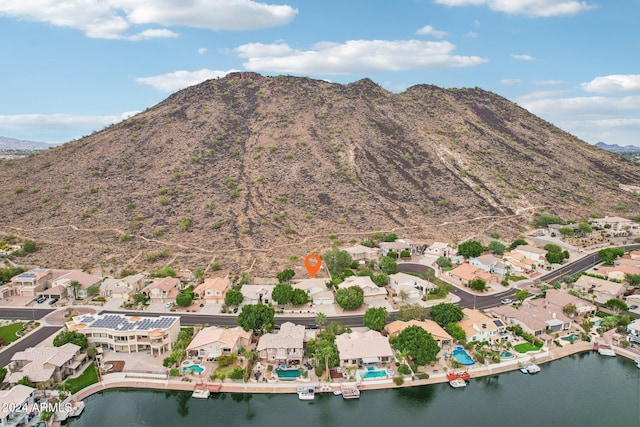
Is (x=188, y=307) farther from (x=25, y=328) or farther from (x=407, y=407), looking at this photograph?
(x=407, y=407)

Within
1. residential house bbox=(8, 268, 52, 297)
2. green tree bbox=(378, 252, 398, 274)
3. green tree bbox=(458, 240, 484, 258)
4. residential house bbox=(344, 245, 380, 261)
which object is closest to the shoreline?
green tree bbox=(378, 252, 398, 274)

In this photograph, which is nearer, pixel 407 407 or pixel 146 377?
pixel 407 407

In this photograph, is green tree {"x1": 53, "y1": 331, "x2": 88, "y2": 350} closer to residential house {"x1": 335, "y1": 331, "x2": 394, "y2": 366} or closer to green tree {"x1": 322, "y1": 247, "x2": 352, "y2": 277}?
residential house {"x1": 335, "y1": 331, "x2": 394, "y2": 366}

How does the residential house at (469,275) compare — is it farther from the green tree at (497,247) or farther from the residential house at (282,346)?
the residential house at (282,346)

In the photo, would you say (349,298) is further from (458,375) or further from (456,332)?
(458,375)

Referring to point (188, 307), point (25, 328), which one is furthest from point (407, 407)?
point (25, 328)

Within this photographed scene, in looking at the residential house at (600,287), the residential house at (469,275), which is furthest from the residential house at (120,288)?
the residential house at (600,287)

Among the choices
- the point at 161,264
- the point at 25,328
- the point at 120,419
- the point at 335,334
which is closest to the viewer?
the point at 120,419
